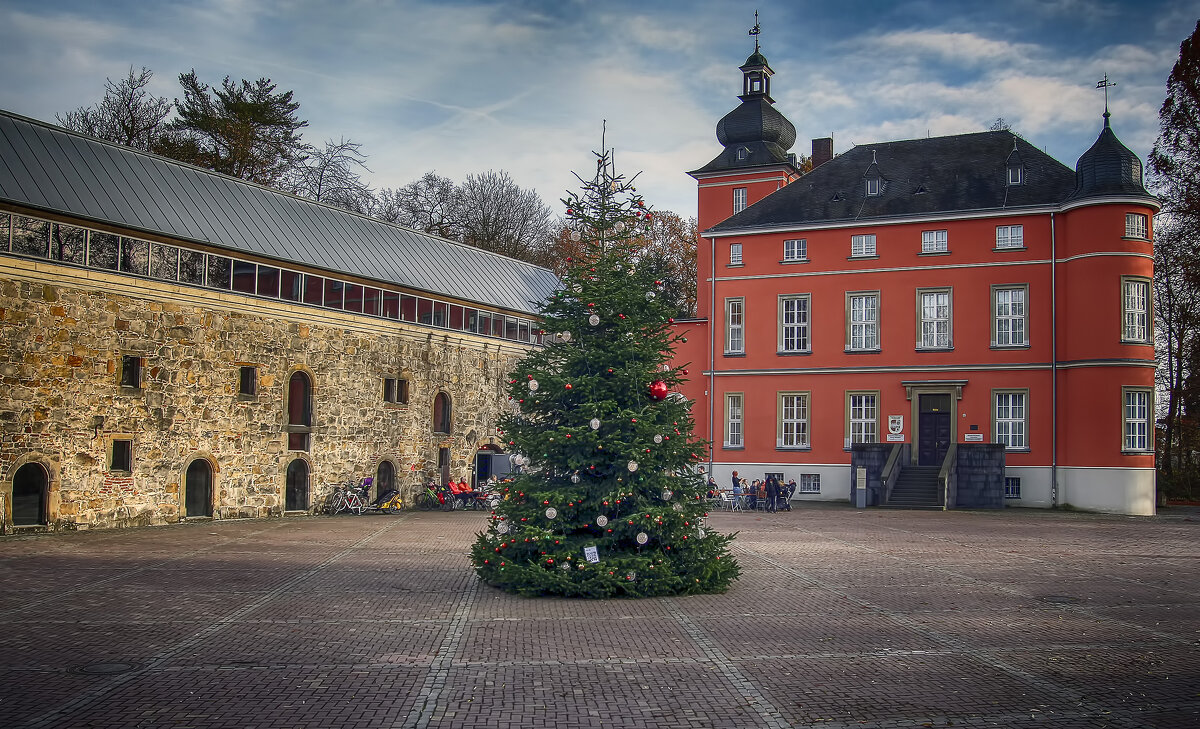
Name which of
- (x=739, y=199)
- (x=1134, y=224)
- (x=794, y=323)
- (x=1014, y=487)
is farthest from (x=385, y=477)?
(x=1134, y=224)

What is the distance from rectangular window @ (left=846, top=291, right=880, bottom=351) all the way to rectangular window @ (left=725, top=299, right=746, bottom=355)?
13.6 feet

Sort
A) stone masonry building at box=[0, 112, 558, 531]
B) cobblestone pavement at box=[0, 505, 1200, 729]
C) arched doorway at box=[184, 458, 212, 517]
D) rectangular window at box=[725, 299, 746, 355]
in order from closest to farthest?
cobblestone pavement at box=[0, 505, 1200, 729]
stone masonry building at box=[0, 112, 558, 531]
arched doorway at box=[184, 458, 212, 517]
rectangular window at box=[725, 299, 746, 355]

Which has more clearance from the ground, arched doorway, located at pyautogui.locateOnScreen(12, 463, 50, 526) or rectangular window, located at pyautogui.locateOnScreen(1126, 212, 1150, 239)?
rectangular window, located at pyautogui.locateOnScreen(1126, 212, 1150, 239)

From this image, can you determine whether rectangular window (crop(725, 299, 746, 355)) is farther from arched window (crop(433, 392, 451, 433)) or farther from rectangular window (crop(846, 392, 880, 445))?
arched window (crop(433, 392, 451, 433))

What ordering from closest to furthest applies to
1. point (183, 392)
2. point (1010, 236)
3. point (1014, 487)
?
1. point (183, 392)
2. point (1014, 487)
3. point (1010, 236)

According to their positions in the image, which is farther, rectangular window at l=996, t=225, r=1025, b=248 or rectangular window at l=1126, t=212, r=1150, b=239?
rectangular window at l=996, t=225, r=1025, b=248

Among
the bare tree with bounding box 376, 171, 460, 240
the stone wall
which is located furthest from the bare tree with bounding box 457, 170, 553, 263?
the stone wall

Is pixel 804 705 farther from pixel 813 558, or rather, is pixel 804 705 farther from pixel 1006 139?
pixel 1006 139

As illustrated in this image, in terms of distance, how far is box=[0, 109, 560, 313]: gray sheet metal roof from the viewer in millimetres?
24250

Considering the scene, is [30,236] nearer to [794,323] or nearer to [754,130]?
[794,323]

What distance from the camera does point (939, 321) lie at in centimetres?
3650

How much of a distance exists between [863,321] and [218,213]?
22915mm

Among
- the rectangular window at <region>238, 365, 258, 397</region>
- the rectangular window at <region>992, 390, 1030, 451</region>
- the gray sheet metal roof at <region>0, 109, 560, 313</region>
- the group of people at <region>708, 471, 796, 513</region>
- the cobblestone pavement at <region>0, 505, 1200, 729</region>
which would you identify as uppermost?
the gray sheet metal roof at <region>0, 109, 560, 313</region>

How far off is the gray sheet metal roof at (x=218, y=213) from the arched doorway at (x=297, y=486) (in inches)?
244
